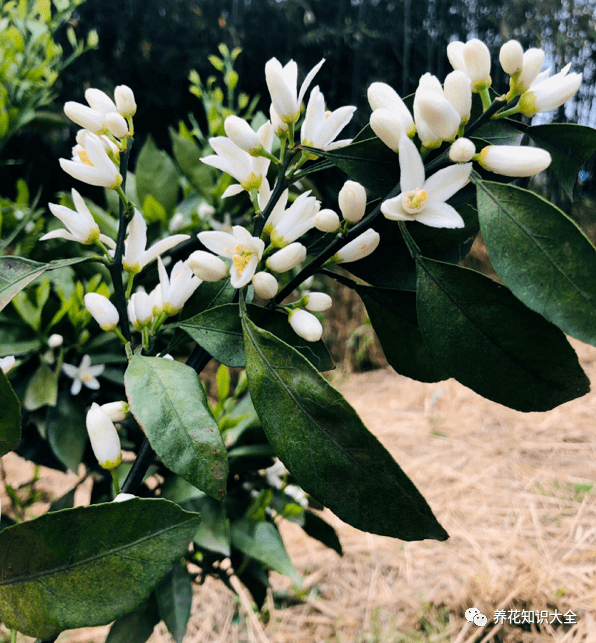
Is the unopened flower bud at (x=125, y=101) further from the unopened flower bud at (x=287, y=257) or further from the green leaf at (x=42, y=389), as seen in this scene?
the green leaf at (x=42, y=389)

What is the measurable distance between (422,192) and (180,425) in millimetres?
129

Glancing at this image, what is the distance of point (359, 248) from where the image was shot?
0.22 m

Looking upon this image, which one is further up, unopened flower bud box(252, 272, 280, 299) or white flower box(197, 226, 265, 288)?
white flower box(197, 226, 265, 288)

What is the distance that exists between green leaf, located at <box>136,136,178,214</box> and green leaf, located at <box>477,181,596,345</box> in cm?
51

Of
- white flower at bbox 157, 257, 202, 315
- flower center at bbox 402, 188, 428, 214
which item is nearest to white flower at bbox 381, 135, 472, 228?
flower center at bbox 402, 188, 428, 214

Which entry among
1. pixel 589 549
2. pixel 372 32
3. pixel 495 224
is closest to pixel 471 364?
pixel 495 224

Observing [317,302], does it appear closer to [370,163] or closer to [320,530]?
[370,163]

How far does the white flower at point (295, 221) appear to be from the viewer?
0.74 feet

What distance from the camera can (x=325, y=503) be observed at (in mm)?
191

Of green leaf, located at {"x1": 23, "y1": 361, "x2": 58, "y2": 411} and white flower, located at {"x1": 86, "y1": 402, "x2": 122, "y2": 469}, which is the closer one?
white flower, located at {"x1": 86, "y1": 402, "x2": 122, "y2": 469}

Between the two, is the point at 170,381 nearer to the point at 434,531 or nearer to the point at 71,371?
the point at 434,531

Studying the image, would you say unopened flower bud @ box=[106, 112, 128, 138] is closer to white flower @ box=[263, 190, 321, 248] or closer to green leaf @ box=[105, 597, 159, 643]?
white flower @ box=[263, 190, 321, 248]

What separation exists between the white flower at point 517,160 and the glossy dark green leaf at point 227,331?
11cm

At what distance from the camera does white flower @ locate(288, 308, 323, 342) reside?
224 mm
